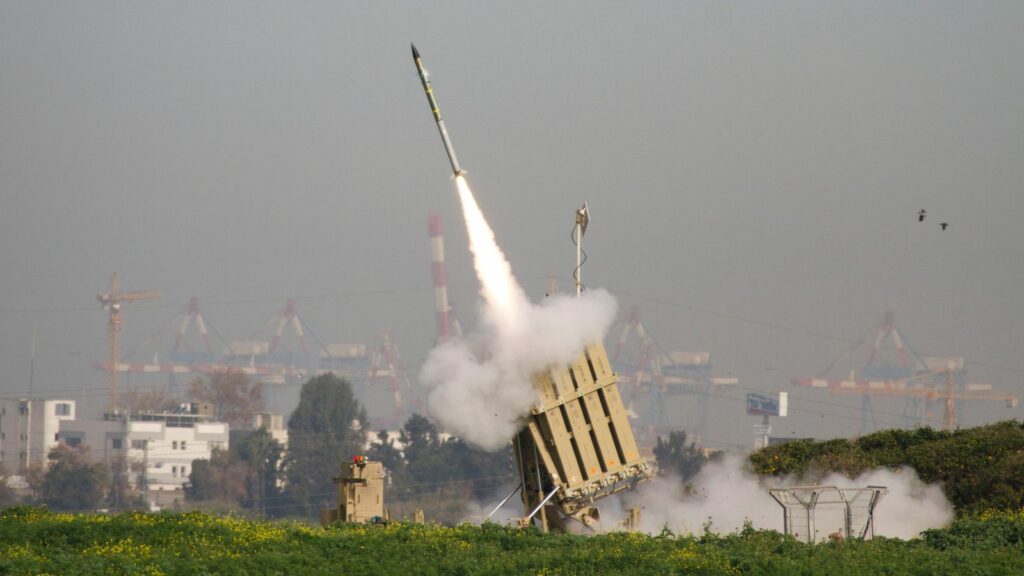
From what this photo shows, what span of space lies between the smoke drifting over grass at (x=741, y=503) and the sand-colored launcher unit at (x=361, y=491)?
Answer: 5.47m

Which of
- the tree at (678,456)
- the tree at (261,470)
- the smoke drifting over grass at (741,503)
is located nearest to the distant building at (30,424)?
the tree at (261,470)

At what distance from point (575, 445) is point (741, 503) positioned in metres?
9.36

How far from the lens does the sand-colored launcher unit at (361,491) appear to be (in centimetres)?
3512

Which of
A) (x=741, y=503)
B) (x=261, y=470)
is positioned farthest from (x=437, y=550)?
(x=261, y=470)

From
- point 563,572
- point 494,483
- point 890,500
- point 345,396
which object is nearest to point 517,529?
point 563,572

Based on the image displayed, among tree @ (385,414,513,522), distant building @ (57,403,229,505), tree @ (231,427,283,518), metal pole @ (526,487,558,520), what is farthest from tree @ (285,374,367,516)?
metal pole @ (526,487,558,520)

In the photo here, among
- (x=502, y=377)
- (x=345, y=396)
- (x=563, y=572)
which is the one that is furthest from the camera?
(x=345, y=396)

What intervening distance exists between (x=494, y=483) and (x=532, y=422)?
93.3m

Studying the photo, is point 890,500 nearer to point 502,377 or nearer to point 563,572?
point 502,377

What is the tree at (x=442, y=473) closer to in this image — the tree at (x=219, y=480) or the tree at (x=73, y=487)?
the tree at (x=219, y=480)

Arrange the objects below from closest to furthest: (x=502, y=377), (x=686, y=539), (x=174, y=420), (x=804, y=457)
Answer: (x=686, y=539), (x=502, y=377), (x=804, y=457), (x=174, y=420)

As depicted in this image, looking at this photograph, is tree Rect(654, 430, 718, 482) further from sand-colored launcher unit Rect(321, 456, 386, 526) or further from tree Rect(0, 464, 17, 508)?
sand-colored launcher unit Rect(321, 456, 386, 526)

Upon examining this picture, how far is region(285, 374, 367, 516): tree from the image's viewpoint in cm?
12156

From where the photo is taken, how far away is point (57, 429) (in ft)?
492
